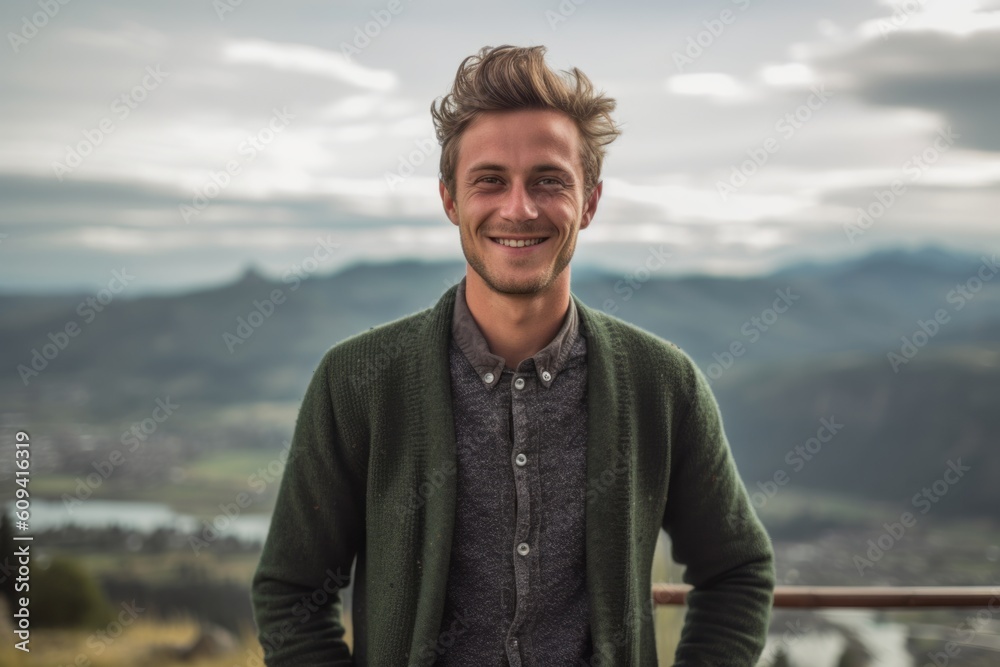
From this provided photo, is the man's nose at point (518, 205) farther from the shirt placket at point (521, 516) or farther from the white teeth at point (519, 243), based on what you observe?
the shirt placket at point (521, 516)

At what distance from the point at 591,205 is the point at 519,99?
10.3 inches

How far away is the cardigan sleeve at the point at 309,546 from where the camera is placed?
5.01ft

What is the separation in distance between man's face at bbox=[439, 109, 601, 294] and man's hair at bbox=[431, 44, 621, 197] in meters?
0.02

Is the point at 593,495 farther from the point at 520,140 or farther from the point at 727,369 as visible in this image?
the point at 727,369

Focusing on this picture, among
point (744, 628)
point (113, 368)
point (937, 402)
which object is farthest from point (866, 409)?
point (744, 628)

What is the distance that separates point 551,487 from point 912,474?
17931 mm

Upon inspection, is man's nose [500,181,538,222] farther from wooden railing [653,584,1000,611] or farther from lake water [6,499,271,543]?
lake water [6,499,271,543]

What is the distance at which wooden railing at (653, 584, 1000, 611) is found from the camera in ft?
7.62

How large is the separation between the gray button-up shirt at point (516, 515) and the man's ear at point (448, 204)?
195mm

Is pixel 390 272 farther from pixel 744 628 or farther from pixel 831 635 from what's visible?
pixel 744 628

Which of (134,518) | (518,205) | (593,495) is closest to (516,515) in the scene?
(593,495)

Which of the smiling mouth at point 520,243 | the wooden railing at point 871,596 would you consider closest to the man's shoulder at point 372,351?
the smiling mouth at point 520,243

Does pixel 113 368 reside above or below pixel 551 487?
above

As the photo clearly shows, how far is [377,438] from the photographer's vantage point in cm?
153
